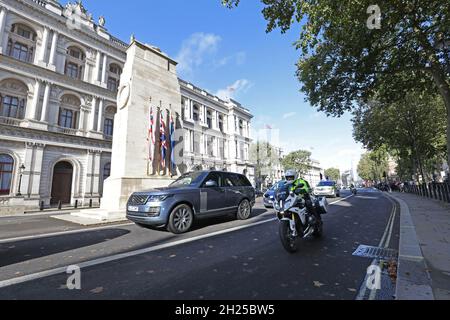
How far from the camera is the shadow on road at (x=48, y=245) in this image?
414cm

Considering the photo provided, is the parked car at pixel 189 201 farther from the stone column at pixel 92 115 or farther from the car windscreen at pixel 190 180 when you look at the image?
the stone column at pixel 92 115

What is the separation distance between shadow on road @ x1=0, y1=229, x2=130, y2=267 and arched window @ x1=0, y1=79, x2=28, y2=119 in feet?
72.4

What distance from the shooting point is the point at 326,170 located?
123188 millimetres

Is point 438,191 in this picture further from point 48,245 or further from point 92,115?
point 92,115

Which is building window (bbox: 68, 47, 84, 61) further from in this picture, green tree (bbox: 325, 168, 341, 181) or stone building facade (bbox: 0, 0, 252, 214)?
green tree (bbox: 325, 168, 341, 181)

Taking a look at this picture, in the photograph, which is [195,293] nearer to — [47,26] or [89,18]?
[47,26]

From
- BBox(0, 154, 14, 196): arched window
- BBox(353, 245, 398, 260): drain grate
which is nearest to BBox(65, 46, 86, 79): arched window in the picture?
BBox(0, 154, 14, 196): arched window

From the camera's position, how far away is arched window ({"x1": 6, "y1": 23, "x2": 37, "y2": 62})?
20.9 m

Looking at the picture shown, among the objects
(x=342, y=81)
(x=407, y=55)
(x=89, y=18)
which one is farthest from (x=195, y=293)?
(x=89, y=18)

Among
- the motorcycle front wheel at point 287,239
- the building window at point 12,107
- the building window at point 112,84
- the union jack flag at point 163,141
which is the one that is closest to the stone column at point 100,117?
the building window at point 112,84

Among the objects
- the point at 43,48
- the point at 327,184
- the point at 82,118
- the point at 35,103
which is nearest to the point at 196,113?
the point at 82,118

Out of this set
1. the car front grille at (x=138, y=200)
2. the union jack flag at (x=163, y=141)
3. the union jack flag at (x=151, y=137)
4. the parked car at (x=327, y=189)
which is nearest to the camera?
the car front grille at (x=138, y=200)

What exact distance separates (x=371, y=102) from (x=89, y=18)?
34767 millimetres

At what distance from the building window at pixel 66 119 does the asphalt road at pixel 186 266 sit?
22.6m
